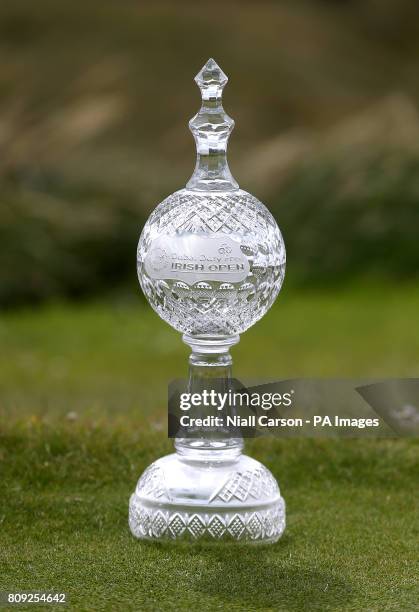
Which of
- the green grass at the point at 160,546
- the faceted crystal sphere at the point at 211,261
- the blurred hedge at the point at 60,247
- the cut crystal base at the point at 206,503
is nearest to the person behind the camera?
the green grass at the point at 160,546

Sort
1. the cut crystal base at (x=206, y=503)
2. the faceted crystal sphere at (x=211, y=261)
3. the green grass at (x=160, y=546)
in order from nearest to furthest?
the green grass at (x=160, y=546)
the faceted crystal sphere at (x=211, y=261)
the cut crystal base at (x=206, y=503)

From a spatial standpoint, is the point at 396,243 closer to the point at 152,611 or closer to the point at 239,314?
the point at 239,314

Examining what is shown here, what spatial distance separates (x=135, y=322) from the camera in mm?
11930

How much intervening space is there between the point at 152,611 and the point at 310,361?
6382 millimetres

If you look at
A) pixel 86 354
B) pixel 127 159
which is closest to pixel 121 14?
pixel 127 159

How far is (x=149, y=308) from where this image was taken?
1291 centimetres

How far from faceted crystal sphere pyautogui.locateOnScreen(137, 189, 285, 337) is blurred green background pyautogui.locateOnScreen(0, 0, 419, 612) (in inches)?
36.5

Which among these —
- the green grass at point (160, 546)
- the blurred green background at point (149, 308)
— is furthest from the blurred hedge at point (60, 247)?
the green grass at point (160, 546)

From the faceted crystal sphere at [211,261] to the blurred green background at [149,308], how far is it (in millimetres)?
928

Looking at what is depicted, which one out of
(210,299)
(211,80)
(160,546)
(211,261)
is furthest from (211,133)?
(160,546)

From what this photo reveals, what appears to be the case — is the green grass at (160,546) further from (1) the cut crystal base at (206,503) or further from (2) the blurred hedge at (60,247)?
(2) the blurred hedge at (60,247)

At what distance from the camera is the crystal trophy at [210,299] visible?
13.6ft

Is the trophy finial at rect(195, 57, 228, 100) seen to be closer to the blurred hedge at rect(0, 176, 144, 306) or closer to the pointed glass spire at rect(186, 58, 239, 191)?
the pointed glass spire at rect(186, 58, 239, 191)

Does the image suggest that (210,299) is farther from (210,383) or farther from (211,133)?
(211,133)
